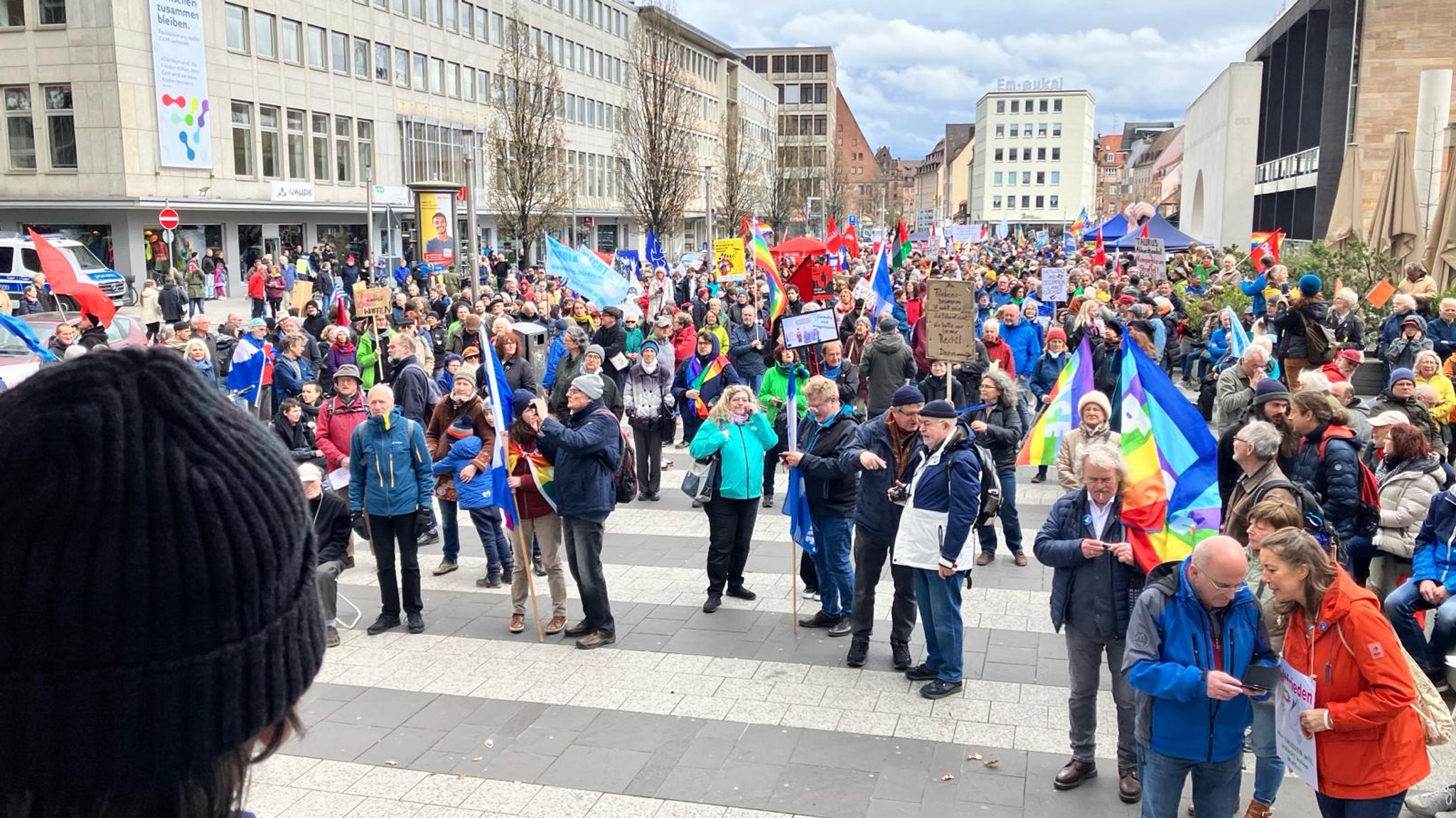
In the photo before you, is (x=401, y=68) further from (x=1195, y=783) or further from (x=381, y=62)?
(x=1195, y=783)

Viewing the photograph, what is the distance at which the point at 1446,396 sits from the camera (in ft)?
36.8

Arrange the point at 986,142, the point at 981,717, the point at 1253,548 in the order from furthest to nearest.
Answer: the point at 986,142
the point at 981,717
the point at 1253,548

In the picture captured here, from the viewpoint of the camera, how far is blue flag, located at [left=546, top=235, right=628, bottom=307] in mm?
15742

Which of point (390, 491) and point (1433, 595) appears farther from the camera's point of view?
point (390, 491)

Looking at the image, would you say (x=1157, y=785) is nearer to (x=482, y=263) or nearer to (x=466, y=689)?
(x=466, y=689)

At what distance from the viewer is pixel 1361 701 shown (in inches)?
166

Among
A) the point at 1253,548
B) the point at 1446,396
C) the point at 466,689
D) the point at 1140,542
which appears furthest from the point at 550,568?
the point at 1446,396

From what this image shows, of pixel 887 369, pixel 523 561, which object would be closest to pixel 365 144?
pixel 887 369

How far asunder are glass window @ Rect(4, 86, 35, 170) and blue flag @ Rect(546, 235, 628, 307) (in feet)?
100

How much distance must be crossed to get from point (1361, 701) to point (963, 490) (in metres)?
3.03

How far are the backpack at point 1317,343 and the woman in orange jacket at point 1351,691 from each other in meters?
8.77

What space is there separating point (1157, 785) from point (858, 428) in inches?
142

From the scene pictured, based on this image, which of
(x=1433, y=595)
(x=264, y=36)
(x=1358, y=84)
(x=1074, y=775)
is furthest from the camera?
(x=264, y=36)

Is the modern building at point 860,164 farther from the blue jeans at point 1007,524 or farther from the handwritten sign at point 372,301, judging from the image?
the blue jeans at point 1007,524
